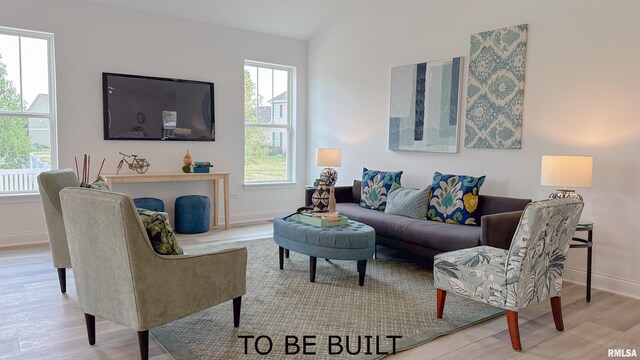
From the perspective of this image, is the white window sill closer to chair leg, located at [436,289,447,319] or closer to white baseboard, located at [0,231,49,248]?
white baseboard, located at [0,231,49,248]

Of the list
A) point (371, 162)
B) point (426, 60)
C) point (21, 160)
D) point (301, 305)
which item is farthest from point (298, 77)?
point (301, 305)

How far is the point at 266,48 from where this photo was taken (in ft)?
21.3

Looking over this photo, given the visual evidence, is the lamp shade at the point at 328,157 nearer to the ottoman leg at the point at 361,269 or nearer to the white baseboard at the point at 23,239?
the ottoman leg at the point at 361,269

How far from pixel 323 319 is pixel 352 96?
3.86 m

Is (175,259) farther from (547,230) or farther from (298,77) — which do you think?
(298,77)

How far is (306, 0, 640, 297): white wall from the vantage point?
141 inches

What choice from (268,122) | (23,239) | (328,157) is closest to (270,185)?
(268,122)

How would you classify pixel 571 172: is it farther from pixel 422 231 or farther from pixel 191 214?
pixel 191 214

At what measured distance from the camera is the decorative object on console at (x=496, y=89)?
424cm

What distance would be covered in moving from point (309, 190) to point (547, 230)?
3.03m

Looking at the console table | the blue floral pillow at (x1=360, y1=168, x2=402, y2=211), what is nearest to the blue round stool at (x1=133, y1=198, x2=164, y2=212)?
the console table

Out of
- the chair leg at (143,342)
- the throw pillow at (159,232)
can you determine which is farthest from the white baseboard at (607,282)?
the chair leg at (143,342)

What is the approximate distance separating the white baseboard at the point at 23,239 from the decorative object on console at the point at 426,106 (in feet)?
13.7

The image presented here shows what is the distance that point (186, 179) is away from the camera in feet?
18.4
